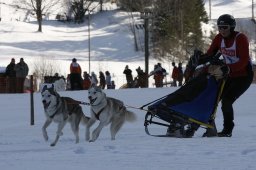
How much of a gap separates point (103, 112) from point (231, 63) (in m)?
2.33

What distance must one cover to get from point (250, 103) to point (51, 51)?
114ft

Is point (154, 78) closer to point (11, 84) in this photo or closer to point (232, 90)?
point (11, 84)

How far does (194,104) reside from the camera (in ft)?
27.0

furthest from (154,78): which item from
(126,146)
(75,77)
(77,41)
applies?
(77,41)

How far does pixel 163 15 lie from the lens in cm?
5378

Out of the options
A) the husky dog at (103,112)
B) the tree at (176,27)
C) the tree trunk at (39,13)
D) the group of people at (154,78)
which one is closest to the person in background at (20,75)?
the group of people at (154,78)

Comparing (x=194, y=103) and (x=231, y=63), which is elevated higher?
(x=231, y=63)

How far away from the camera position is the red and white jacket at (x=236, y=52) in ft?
26.1

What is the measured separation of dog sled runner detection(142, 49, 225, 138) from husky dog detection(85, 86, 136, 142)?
4.61 ft

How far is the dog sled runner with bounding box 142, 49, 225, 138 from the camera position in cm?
816

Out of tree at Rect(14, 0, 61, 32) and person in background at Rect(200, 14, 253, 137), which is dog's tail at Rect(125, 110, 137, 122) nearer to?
person in background at Rect(200, 14, 253, 137)

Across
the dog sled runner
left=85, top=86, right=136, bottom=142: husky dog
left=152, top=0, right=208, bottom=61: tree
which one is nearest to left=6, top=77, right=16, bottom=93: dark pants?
left=85, top=86, right=136, bottom=142: husky dog

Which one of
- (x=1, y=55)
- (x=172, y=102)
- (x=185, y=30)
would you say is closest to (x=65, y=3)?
(x=185, y=30)

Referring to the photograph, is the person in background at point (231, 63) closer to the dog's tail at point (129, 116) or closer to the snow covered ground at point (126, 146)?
the snow covered ground at point (126, 146)
